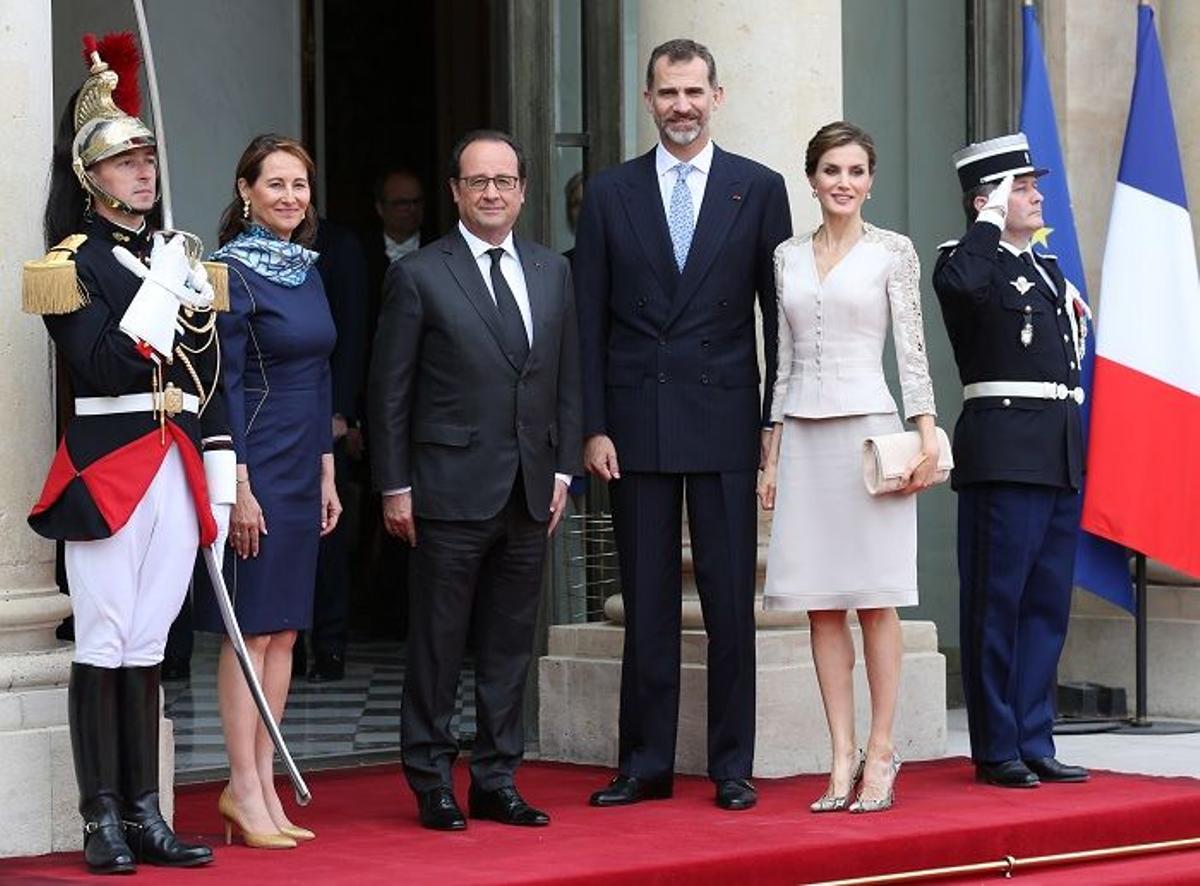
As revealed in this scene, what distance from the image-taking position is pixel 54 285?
681 cm

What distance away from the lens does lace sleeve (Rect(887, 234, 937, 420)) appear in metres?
7.83

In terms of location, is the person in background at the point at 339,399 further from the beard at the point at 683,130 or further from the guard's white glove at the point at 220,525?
the guard's white glove at the point at 220,525

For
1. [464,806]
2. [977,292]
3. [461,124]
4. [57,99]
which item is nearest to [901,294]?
[977,292]

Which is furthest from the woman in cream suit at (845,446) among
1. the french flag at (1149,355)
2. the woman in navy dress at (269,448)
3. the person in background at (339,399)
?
the person in background at (339,399)

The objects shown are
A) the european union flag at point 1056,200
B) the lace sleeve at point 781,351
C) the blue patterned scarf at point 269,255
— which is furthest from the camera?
the european union flag at point 1056,200

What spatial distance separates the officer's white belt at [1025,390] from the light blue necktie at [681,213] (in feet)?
3.28

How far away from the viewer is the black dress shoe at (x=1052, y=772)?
8.38m

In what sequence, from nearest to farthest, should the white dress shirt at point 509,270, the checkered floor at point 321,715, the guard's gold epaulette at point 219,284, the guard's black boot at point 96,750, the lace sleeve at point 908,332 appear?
the guard's black boot at point 96,750
the guard's gold epaulette at point 219,284
the white dress shirt at point 509,270
the lace sleeve at point 908,332
the checkered floor at point 321,715

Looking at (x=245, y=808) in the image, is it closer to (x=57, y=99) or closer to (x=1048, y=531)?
(x=1048, y=531)

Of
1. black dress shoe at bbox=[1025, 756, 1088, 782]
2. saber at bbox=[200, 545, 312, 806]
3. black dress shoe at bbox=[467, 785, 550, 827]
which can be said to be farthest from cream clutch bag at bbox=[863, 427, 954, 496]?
saber at bbox=[200, 545, 312, 806]

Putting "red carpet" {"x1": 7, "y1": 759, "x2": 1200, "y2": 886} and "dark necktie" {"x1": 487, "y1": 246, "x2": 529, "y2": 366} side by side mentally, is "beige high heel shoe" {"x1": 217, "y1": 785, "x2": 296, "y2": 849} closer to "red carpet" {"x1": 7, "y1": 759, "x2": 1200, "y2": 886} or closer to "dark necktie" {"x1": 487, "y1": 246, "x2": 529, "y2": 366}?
"red carpet" {"x1": 7, "y1": 759, "x2": 1200, "y2": 886}

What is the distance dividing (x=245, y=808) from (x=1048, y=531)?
2577mm

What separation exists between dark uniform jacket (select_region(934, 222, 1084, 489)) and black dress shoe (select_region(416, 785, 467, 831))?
6.19 ft

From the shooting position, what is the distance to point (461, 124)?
1462 cm
